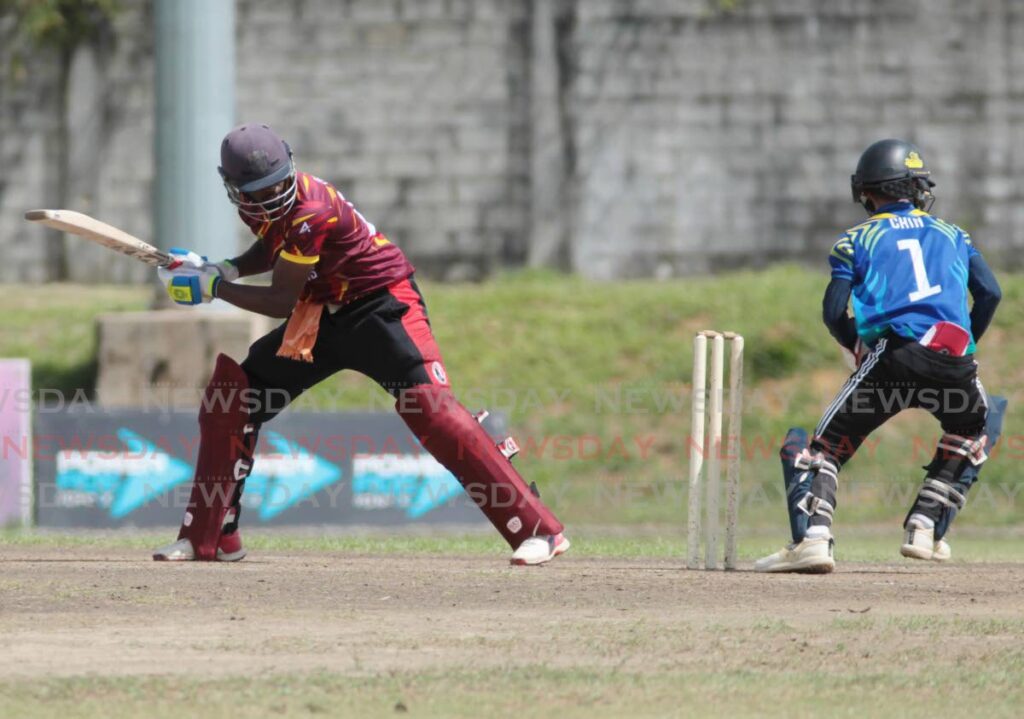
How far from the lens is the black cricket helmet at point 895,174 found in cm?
790

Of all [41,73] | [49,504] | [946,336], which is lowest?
[49,504]

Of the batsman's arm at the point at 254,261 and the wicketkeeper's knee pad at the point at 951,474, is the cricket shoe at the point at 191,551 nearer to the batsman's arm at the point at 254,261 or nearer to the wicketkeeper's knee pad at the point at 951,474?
the batsman's arm at the point at 254,261

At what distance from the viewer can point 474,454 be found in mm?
7371

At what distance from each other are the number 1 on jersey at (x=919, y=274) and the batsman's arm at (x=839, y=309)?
0.29m

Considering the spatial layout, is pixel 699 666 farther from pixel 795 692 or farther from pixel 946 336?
pixel 946 336

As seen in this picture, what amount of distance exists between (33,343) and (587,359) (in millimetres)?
5861

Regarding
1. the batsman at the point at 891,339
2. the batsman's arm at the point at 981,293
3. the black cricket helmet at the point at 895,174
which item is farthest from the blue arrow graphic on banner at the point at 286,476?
the batsman's arm at the point at 981,293

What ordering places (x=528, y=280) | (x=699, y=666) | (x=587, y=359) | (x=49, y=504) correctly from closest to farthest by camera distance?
(x=699, y=666) < (x=49, y=504) < (x=587, y=359) < (x=528, y=280)

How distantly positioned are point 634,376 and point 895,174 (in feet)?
29.8

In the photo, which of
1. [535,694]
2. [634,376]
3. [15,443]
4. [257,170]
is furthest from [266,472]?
[535,694]

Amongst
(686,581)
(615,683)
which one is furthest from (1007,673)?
(686,581)

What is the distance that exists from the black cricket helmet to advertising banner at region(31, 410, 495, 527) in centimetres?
618

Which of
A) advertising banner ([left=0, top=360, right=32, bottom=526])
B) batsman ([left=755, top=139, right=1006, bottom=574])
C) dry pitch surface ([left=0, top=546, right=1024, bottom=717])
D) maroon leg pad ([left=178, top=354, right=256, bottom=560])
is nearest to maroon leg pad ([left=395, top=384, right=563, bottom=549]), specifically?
dry pitch surface ([left=0, top=546, right=1024, bottom=717])

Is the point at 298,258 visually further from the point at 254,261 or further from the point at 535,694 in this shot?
the point at 535,694
